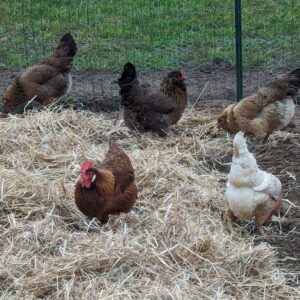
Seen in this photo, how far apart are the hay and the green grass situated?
111 inches

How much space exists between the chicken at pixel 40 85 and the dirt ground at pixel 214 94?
269mm

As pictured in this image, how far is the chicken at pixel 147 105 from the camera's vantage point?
320 inches

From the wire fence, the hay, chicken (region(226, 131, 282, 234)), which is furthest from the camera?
the wire fence

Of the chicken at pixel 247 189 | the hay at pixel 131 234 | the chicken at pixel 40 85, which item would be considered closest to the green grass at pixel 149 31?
the chicken at pixel 40 85

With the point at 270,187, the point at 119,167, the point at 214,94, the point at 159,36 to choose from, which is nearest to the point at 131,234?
the point at 119,167

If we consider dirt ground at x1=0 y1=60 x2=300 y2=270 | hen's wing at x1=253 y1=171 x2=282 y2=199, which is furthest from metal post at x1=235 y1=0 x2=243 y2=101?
hen's wing at x1=253 y1=171 x2=282 y2=199

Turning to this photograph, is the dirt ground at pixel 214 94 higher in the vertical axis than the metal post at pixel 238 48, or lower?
lower

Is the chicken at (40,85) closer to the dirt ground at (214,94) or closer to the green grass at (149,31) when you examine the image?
the dirt ground at (214,94)

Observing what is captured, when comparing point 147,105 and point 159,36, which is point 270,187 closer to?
point 147,105

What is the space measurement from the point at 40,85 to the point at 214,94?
209 cm

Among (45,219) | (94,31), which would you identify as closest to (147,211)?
(45,219)

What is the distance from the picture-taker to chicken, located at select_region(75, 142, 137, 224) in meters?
5.59

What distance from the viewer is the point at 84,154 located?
7270 mm

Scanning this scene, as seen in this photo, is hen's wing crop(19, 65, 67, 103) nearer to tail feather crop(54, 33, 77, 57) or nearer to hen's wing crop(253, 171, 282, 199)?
tail feather crop(54, 33, 77, 57)
